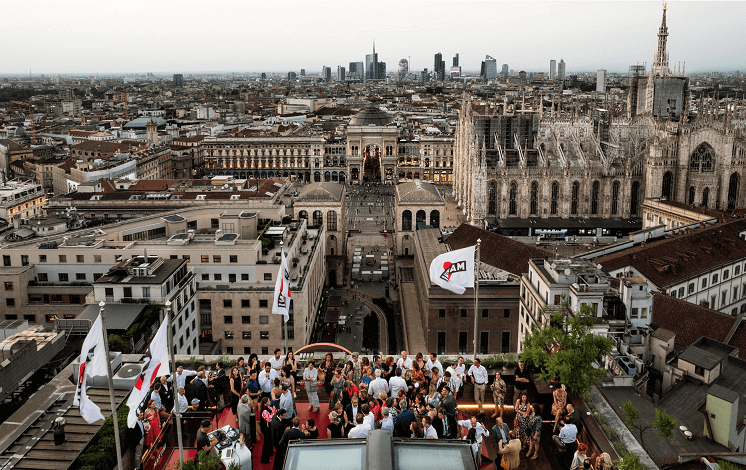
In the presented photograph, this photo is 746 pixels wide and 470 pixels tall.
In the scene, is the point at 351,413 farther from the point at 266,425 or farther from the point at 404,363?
the point at 404,363

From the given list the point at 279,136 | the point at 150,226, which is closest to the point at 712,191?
the point at 150,226

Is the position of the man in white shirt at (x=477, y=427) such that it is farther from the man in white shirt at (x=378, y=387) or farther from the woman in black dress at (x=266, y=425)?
the woman in black dress at (x=266, y=425)

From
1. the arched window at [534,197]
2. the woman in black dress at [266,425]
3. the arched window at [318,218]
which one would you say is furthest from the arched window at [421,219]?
the woman in black dress at [266,425]

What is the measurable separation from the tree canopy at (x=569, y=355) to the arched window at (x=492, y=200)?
282 ft

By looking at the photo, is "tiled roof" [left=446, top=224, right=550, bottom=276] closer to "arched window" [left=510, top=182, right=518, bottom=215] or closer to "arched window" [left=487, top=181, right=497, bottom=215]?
"arched window" [left=487, top=181, right=497, bottom=215]

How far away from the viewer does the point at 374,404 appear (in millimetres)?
24984

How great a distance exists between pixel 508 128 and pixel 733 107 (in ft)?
131

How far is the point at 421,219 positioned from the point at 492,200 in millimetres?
15864

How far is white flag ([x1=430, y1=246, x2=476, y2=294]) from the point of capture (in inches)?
1470

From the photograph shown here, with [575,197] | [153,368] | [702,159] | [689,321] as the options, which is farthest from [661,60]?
[153,368]

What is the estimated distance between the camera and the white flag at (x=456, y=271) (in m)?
37.3

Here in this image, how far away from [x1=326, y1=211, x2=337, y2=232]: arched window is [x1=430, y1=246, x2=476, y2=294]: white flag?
221ft

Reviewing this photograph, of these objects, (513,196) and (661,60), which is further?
(661,60)

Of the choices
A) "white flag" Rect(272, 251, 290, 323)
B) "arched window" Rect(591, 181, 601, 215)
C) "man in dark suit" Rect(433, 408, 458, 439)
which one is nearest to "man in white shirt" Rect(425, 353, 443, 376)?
"man in dark suit" Rect(433, 408, 458, 439)
